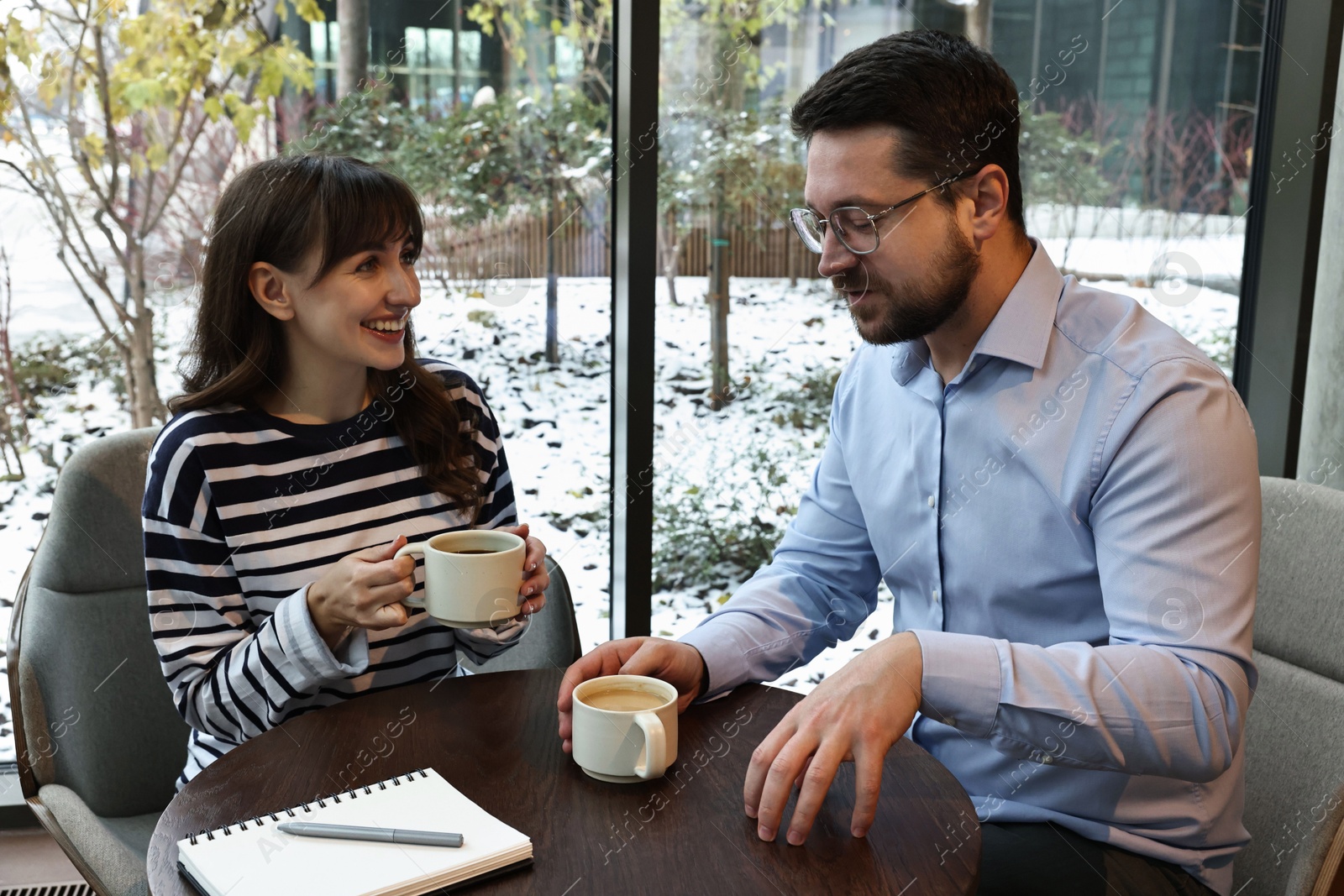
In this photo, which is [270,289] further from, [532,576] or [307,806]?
[307,806]

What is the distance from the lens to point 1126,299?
148 centimetres

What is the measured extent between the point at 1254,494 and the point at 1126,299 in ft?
1.11

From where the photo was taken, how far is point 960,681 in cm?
116

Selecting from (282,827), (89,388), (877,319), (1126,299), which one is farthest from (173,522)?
(1126,299)

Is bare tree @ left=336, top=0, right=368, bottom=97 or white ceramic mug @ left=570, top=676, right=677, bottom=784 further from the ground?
bare tree @ left=336, top=0, right=368, bottom=97

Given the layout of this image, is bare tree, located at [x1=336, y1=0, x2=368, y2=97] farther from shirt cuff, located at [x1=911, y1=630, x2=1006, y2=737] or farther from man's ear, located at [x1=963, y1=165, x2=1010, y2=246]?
shirt cuff, located at [x1=911, y1=630, x2=1006, y2=737]

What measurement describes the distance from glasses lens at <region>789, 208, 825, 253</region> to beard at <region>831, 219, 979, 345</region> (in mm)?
64

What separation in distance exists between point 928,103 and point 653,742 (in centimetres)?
91

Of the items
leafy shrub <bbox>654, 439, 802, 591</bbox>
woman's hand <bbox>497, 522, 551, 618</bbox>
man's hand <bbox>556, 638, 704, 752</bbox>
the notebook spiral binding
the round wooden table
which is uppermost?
woman's hand <bbox>497, 522, 551, 618</bbox>

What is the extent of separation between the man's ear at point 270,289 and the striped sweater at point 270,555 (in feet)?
0.54

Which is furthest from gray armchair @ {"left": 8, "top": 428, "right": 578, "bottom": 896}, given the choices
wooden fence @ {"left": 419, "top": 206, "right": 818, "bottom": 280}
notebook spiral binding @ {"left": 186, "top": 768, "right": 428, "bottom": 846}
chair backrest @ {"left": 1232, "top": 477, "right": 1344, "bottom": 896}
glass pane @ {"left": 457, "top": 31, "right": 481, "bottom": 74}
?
glass pane @ {"left": 457, "top": 31, "right": 481, "bottom": 74}

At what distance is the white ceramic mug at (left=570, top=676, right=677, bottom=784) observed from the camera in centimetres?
111

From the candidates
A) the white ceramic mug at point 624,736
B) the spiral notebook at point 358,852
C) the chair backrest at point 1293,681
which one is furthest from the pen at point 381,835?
the chair backrest at point 1293,681

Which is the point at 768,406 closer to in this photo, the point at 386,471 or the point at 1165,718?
the point at 386,471
